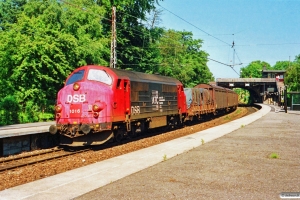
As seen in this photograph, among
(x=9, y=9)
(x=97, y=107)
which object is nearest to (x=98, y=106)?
(x=97, y=107)

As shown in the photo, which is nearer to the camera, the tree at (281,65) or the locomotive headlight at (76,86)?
the locomotive headlight at (76,86)

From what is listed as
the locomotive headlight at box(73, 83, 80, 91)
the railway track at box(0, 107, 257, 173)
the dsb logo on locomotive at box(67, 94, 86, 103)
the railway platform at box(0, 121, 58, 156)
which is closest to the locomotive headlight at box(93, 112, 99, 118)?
the dsb logo on locomotive at box(67, 94, 86, 103)

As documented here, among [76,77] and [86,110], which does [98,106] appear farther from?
[76,77]

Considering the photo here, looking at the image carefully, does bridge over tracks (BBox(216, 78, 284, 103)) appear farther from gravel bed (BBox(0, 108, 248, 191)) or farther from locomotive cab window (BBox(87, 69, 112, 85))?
locomotive cab window (BBox(87, 69, 112, 85))

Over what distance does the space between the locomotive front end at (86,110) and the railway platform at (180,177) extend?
241 centimetres

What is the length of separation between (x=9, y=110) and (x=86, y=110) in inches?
513

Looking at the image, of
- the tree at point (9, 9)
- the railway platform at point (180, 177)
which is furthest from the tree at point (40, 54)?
the tree at point (9, 9)

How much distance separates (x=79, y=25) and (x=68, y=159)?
22.1 meters

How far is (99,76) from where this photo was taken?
623 inches

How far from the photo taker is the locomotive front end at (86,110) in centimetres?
1480

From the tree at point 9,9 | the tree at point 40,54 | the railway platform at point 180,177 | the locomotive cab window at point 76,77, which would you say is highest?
the tree at point 9,9

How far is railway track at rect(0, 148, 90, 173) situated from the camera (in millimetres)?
12527

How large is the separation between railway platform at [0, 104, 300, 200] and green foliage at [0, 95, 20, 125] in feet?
48.6

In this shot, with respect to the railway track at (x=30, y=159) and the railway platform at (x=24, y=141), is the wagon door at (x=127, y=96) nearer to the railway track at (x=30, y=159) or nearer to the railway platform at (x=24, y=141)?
the railway track at (x=30, y=159)
